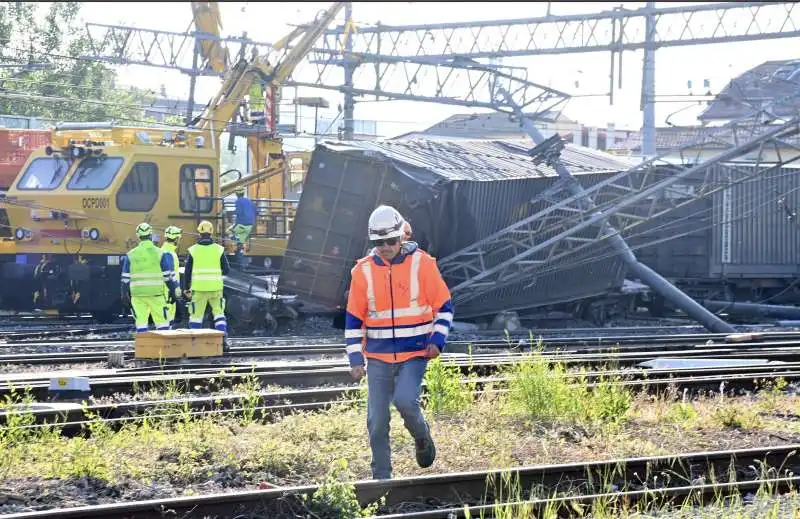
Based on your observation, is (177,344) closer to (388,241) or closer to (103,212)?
(388,241)

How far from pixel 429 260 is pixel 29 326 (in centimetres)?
1407

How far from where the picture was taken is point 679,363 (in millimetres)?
13750

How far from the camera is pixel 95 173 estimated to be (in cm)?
2038

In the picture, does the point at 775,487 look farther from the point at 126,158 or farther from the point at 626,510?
the point at 126,158

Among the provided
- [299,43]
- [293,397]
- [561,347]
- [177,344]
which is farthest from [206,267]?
[299,43]

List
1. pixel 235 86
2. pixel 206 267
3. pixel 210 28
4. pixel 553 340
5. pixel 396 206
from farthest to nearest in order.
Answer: pixel 210 28 → pixel 235 86 → pixel 396 206 → pixel 553 340 → pixel 206 267

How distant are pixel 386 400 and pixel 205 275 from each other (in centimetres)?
761

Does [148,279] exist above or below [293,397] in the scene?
above

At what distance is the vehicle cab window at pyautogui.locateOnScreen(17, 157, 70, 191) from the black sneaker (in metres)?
14.6

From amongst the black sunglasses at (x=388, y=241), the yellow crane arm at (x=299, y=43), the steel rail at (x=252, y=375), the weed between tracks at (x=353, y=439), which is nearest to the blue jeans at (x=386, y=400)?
the weed between tracks at (x=353, y=439)

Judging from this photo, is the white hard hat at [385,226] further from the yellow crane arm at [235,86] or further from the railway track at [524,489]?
the yellow crane arm at [235,86]

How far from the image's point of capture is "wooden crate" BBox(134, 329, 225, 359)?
1301 centimetres

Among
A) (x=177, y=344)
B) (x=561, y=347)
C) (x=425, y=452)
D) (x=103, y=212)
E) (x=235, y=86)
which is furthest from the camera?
(x=235, y=86)

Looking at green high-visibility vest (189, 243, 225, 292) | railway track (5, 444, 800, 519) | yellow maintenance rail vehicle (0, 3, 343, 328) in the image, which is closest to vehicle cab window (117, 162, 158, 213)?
yellow maintenance rail vehicle (0, 3, 343, 328)
